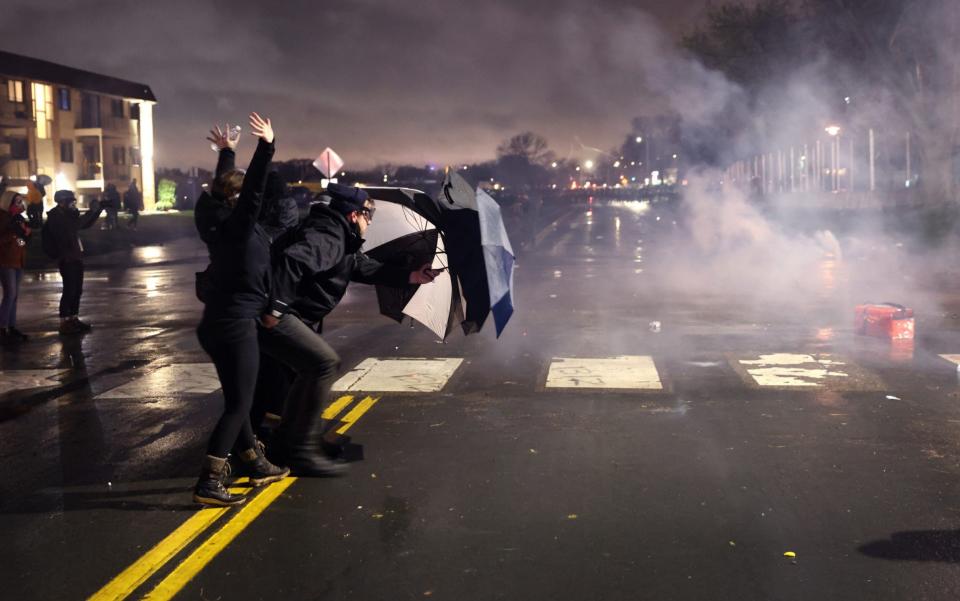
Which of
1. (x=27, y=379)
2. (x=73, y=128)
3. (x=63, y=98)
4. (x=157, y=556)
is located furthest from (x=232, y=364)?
(x=73, y=128)

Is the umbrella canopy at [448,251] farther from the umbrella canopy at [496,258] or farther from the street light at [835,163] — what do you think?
the street light at [835,163]

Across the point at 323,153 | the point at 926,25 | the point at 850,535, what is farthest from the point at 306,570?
the point at 926,25

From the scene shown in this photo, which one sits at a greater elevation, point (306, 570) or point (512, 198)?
point (512, 198)

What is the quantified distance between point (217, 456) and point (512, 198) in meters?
42.6

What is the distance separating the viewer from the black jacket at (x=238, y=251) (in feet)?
16.9

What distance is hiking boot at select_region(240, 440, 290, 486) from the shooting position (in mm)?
5746

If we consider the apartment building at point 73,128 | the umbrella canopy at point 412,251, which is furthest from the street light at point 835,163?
the umbrella canopy at point 412,251

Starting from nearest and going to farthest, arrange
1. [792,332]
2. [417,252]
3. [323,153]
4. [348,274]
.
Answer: [348,274]
[417,252]
[792,332]
[323,153]

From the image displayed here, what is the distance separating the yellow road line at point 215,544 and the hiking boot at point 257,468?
0.05m

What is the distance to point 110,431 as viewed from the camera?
7.24 metres

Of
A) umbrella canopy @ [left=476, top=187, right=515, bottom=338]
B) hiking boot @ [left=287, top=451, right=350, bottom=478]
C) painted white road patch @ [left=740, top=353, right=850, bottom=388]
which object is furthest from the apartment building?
hiking boot @ [left=287, top=451, right=350, bottom=478]

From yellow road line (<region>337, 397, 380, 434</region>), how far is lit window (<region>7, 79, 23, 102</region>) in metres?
53.1

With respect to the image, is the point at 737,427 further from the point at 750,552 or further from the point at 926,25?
the point at 926,25

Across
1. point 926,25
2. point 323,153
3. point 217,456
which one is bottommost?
point 217,456
